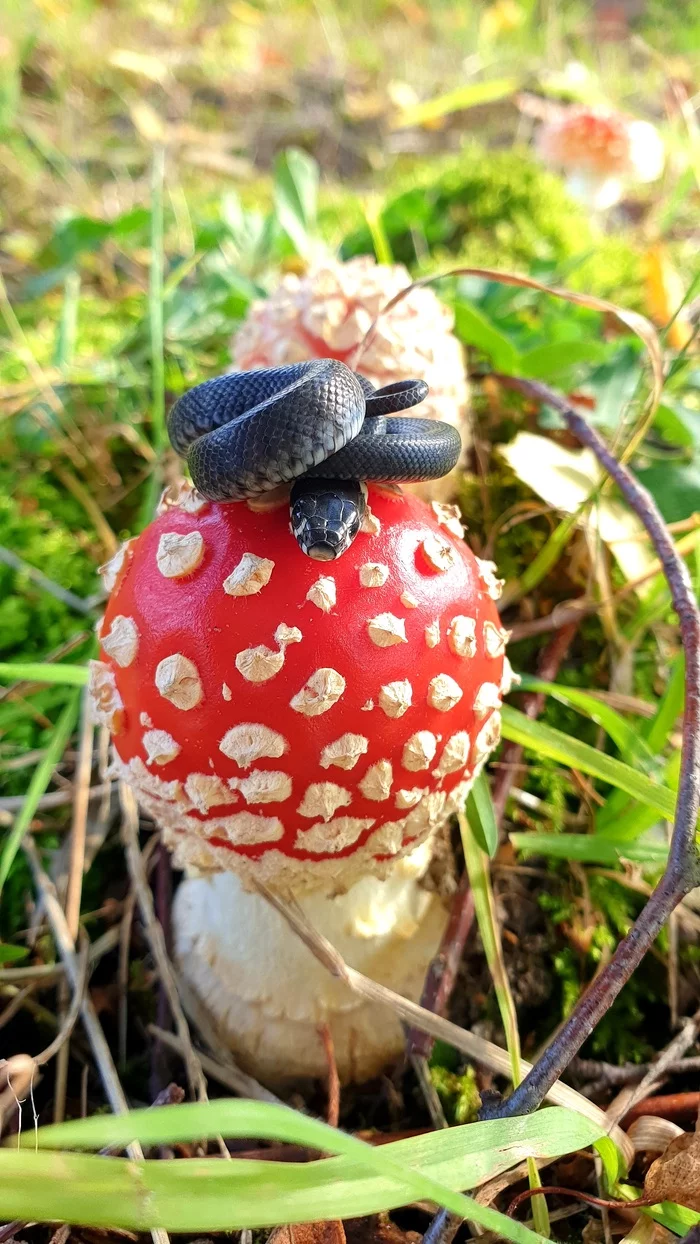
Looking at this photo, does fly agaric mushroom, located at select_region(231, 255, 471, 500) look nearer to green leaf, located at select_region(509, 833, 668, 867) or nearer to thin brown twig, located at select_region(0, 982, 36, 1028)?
green leaf, located at select_region(509, 833, 668, 867)

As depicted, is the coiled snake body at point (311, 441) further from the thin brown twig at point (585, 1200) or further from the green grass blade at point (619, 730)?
the thin brown twig at point (585, 1200)

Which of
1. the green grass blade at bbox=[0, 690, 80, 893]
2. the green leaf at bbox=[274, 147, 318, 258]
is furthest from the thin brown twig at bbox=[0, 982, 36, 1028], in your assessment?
the green leaf at bbox=[274, 147, 318, 258]

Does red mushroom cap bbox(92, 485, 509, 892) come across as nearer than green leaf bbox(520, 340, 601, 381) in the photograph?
Yes

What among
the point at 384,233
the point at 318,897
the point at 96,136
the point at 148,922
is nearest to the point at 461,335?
the point at 384,233

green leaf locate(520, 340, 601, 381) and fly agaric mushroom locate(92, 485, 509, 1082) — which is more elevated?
green leaf locate(520, 340, 601, 381)

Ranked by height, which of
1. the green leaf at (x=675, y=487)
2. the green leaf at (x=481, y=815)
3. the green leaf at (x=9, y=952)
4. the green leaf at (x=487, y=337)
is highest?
the green leaf at (x=487, y=337)

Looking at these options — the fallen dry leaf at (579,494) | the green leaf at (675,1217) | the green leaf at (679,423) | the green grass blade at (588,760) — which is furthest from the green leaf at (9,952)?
the green leaf at (679,423)
